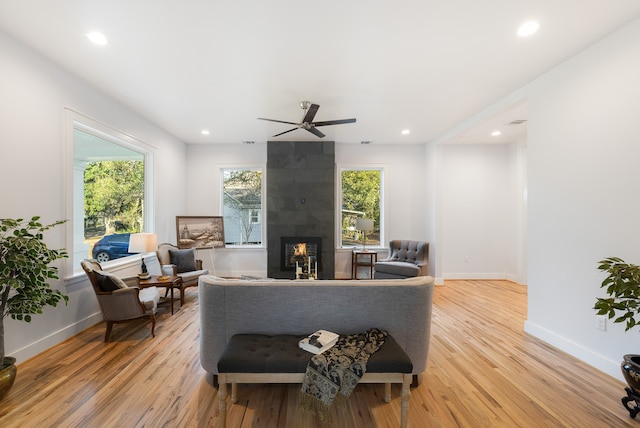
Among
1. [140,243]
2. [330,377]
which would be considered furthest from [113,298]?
[330,377]

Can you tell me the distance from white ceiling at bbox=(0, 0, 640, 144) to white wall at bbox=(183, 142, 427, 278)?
2.07 m

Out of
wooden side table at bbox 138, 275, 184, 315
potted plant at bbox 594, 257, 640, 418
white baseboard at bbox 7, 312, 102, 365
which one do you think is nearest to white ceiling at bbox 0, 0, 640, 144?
potted plant at bbox 594, 257, 640, 418

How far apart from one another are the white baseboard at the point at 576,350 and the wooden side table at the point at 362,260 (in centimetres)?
278

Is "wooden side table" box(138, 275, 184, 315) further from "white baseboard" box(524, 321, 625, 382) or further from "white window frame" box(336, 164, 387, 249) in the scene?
"white baseboard" box(524, 321, 625, 382)

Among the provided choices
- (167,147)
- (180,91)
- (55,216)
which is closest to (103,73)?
(180,91)

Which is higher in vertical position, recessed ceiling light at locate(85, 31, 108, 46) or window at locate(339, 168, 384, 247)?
recessed ceiling light at locate(85, 31, 108, 46)

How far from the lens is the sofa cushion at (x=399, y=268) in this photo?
16.0 ft

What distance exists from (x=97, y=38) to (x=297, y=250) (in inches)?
171

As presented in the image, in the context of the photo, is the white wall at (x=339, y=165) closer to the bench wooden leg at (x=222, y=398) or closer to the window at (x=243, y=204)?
the window at (x=243, y=204)

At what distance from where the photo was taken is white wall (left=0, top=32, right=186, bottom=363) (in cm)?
249

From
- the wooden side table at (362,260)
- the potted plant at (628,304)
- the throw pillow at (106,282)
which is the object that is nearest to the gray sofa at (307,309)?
the potted plant at (628,304)

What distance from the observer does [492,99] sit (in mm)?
3787

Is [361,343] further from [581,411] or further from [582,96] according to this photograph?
[582,96]

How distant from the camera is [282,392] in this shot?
2184 millimetres
